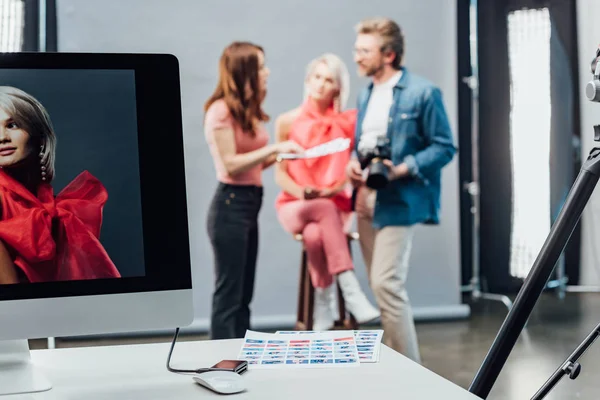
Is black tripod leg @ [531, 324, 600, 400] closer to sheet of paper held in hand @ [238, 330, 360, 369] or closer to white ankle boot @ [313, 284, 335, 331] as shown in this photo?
sheet of paper held in hand @ [238, 330, 360, 369]

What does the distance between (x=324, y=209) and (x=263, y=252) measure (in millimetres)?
511

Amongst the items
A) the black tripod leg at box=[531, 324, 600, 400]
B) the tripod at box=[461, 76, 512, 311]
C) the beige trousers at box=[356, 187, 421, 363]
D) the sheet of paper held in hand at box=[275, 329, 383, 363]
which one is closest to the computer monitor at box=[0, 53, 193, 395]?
the sheet of paper held in hand at box=[275, 329, 383, 363]

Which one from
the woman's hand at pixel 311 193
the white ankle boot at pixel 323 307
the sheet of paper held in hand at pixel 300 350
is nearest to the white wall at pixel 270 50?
the woman's hand at pixel 311 193

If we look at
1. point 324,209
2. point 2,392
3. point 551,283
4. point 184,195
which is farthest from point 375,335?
point 551,283

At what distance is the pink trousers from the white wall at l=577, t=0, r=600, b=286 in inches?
96.9

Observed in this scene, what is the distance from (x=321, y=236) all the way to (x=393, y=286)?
828 millimetres

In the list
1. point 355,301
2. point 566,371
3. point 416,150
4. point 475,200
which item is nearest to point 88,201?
point 566,371

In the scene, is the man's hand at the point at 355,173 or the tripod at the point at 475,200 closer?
the man's hand at the point at 355,173

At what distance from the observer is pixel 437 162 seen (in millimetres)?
3717

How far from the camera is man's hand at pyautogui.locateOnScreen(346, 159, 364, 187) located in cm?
422

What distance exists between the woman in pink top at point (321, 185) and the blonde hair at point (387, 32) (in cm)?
29

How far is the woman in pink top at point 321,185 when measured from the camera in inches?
167

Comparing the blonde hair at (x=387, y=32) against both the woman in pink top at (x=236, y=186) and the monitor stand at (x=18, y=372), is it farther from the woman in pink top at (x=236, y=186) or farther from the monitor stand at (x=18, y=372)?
the monitor stand at (x=18, y=372)

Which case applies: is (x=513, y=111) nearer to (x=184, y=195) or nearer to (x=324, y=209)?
(x=324, y=209)
